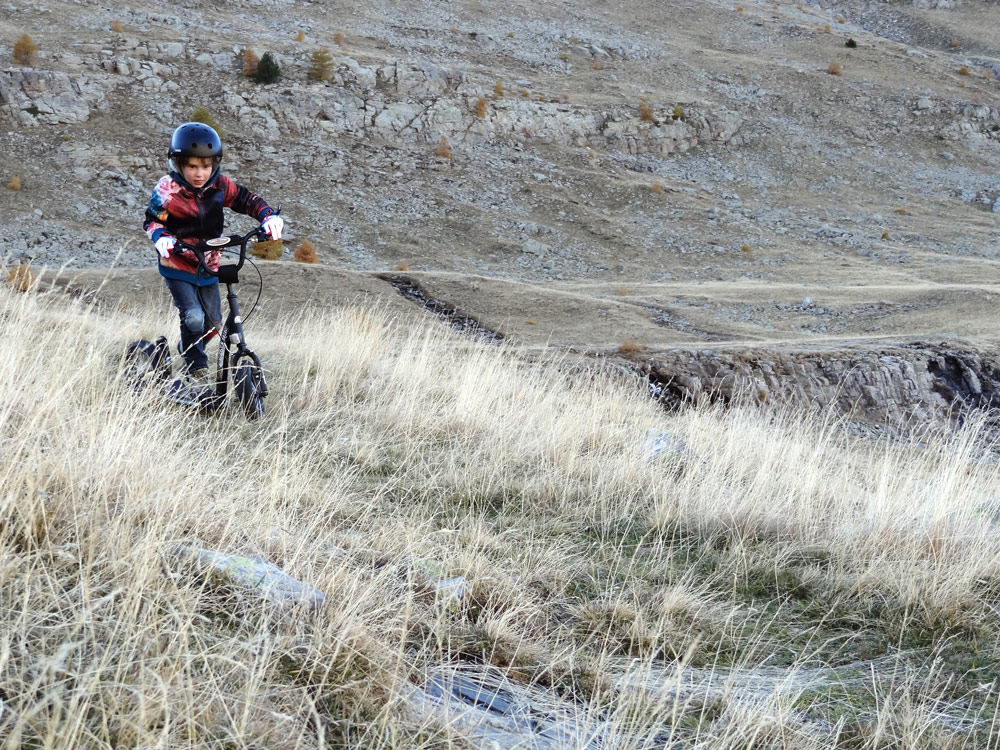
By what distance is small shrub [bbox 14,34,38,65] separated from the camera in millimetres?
33375

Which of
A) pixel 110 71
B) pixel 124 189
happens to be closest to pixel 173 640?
pixel 124 189

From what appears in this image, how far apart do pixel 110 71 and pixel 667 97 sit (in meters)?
30.6

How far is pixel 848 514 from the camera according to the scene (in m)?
4.77

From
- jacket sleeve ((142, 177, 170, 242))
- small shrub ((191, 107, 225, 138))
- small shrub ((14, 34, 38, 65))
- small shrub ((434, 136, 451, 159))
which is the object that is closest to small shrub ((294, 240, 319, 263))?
small shrub ((191, 107, 225, 138))

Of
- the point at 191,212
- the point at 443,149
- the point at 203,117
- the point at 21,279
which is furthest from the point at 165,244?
the point at 443,149

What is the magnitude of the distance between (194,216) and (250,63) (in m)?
36.3

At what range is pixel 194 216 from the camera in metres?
5.84

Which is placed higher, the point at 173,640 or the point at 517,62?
the point at 517,62

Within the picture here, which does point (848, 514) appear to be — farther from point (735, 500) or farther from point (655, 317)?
point (655, 317)

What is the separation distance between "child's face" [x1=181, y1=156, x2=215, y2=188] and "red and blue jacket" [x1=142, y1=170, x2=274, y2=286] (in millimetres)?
38

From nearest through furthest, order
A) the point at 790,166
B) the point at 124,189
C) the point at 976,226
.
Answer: the point at 124,189 < the point at 976,226 < the point at 790,166

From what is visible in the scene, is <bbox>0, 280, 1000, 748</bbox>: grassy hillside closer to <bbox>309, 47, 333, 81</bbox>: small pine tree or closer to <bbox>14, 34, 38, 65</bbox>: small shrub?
<bbox>14, 34, 38, 65</bbox>: small shrub

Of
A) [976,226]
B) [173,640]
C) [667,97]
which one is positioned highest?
[667,97]

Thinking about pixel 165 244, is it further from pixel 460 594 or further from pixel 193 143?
pixel 460 594
